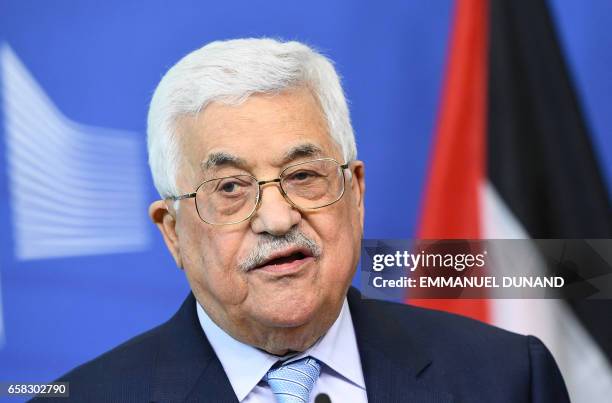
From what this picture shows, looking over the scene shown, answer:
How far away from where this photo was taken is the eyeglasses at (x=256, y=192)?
188 centimetres

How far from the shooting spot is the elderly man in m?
1.87

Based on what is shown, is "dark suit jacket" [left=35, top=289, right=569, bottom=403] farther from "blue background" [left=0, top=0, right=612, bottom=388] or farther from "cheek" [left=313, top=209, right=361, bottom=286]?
"blue background" [left=0, top=0, right=612, bottom=388]

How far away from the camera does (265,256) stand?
6.05ft

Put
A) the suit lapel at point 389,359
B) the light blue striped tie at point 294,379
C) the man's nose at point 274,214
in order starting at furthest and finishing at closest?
the suit lapel at point 389,359 < the light blue striped tie at point 294,379 < the man's nose at point 274,214

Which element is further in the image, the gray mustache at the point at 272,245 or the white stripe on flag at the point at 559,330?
the white stripe on flag at the point at 559,330

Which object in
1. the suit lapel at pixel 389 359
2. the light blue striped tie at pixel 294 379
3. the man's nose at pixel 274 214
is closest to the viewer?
the man's nose at pixel 274 214

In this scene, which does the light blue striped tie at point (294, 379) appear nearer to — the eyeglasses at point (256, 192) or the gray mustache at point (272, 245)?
the gray mustache at point (272, 245)

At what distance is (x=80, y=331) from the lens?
2.67m

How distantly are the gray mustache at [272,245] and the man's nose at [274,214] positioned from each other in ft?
0.05

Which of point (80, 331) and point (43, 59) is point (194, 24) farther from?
point (80, 331)

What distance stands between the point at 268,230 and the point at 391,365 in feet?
1.81

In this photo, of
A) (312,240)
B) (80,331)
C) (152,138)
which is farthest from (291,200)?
(80,331)

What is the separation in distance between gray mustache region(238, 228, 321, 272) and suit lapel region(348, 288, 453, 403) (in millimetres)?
419

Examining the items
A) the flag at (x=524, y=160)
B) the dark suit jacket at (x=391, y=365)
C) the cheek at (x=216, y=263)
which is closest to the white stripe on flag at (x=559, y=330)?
the flag at (x=524, y=160)
